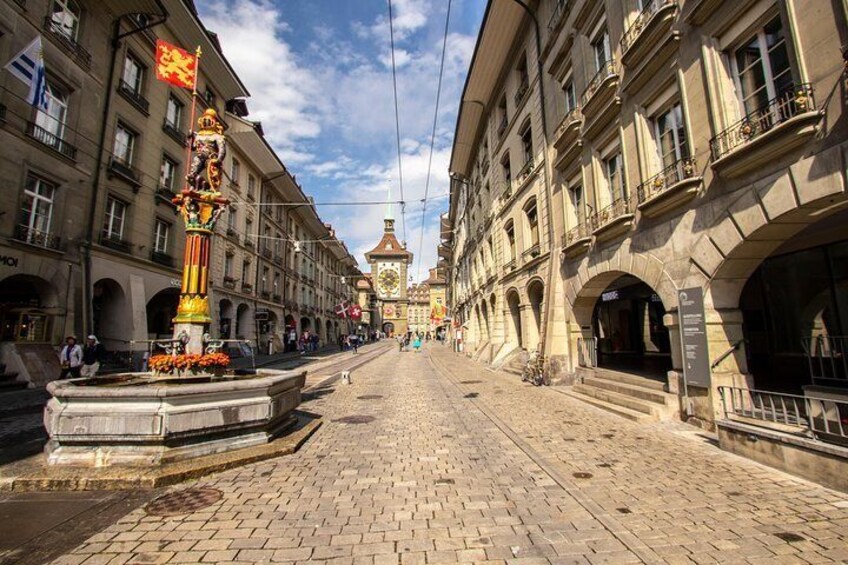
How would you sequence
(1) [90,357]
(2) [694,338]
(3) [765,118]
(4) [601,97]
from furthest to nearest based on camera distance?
(1) [90,357] → (4) [601,97] → (2) [694,338] → (3) [765,118]

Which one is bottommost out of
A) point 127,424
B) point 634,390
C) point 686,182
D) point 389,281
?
point 634,390

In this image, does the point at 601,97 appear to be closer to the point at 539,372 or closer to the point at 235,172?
the point at 539,372

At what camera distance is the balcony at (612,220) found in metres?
9.52

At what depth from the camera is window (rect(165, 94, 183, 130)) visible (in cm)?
1967

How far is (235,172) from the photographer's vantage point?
26.4 m

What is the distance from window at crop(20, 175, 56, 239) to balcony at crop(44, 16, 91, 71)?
4808 millimetres

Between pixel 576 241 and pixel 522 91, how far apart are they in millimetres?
9392

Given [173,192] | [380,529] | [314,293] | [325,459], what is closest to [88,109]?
[173,192]

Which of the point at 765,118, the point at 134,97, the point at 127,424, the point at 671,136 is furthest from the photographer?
the point at 134,97

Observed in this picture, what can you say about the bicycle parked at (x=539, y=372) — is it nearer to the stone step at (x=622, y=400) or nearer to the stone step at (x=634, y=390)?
the stone step at (x=622, y=400)

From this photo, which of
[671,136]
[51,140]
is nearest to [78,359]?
[51,140]

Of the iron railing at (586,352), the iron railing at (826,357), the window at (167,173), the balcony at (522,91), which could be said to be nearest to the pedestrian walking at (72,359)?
the window at (167,173)

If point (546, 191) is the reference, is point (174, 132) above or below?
above

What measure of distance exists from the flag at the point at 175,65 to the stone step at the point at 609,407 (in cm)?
1203
